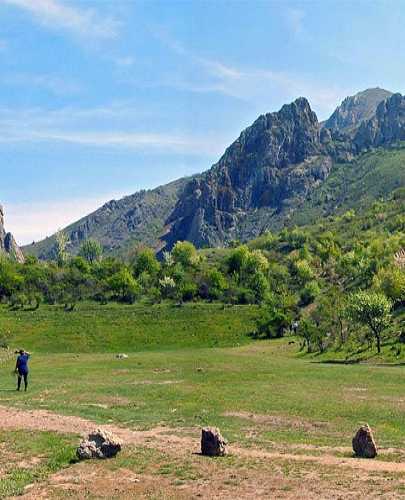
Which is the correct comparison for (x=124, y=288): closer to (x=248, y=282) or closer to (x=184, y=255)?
(x=248, y=282)

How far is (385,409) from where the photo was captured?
30109mm

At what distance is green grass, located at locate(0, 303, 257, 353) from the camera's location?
93.1 m

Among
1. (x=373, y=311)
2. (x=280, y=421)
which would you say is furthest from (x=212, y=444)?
(x=373, y=311)

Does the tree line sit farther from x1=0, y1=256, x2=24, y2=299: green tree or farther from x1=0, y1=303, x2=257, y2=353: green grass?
x1=0, y1=303, x2=257, y2=353: green grass

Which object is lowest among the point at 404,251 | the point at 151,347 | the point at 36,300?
the point at 151,347

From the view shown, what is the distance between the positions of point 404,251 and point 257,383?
108 metres

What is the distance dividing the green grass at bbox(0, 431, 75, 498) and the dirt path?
1.65 m

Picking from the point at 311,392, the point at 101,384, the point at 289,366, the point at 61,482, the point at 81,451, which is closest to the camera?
the point at 61,482

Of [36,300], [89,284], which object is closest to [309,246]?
[89,284]

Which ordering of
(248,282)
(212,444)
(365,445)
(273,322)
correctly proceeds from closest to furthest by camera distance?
(365,445) → (212,444) → (273,322) → (248,282)

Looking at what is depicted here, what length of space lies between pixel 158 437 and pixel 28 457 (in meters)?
6.00

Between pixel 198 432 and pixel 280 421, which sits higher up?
pixel 198 432

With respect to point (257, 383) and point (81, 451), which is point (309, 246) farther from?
point (81, 451)

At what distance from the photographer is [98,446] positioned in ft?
68.1
